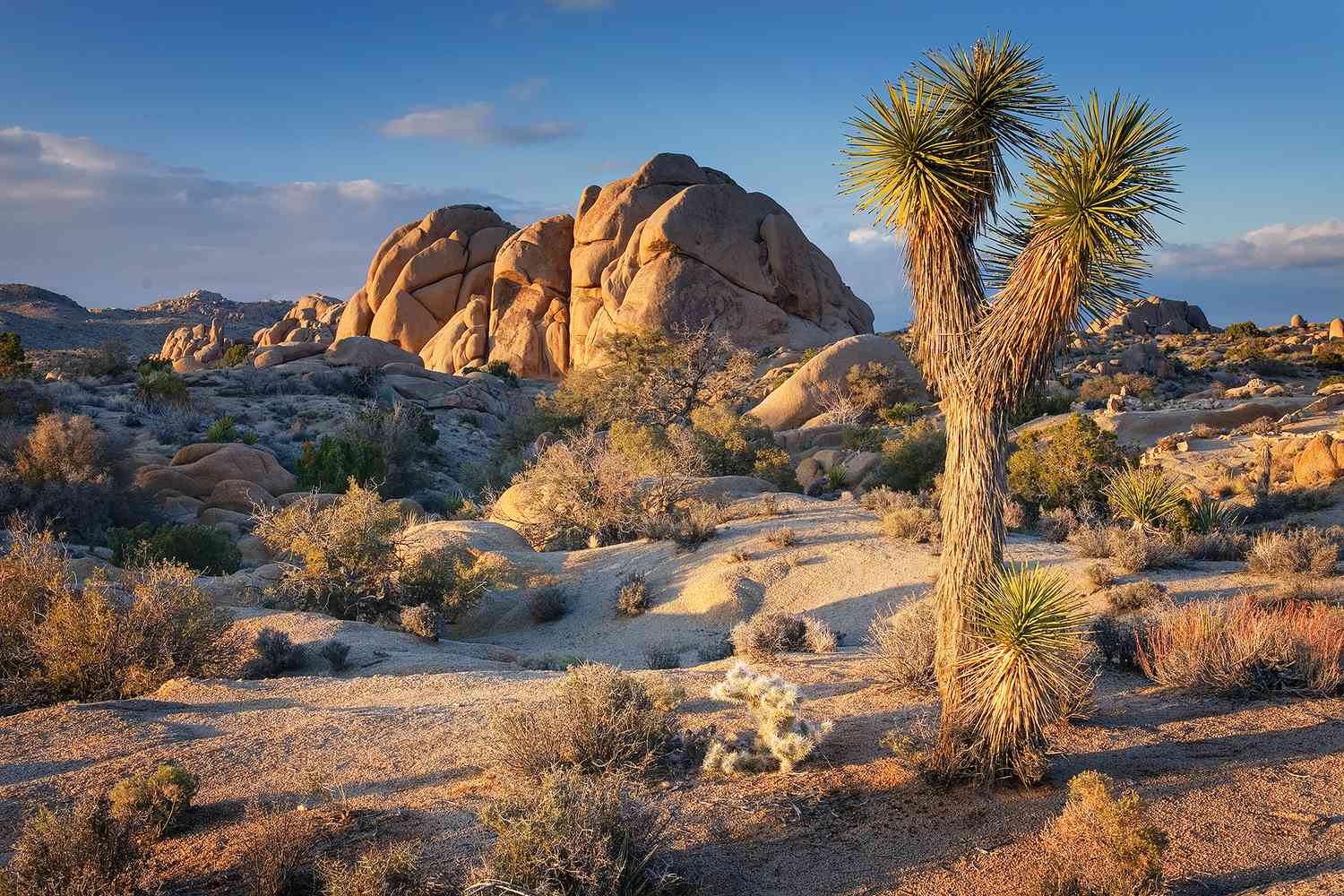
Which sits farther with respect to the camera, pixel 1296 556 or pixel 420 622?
pixel 420 622

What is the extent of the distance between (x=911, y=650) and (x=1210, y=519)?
8.31m

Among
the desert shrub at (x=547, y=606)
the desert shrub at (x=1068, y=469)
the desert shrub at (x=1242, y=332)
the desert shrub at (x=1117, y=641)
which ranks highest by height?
the desert shrub at (x=1242, y=332)

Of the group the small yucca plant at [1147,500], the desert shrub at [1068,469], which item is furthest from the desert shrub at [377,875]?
the desert shrub at [1068,469]

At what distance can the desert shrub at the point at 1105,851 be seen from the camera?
4961 mm

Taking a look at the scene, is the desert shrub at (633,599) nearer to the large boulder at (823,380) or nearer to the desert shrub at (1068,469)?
the desert shrub at (1068,469)

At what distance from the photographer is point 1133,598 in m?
11.2

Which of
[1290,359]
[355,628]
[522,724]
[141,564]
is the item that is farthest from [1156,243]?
[1290,359]

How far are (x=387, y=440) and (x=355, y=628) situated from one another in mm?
17040

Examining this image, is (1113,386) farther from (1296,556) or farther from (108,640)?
(108,640)

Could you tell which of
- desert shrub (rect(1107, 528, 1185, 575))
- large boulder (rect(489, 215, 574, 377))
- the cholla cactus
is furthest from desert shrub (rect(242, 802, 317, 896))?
large boulder (rect(489, 215, 574, 377))

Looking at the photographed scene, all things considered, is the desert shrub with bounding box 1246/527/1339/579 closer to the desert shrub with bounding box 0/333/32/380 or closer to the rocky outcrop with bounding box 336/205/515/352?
the desert shrub with bounding box 0/333/32/380

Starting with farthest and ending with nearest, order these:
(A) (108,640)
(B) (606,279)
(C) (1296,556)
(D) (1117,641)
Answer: (B) (606,279)
(C) (1296,556)
(D) (1117,641)
(A) (108,640)

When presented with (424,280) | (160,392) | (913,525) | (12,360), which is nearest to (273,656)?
(913,525)

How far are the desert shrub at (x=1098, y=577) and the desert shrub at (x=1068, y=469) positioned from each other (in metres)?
4.75
